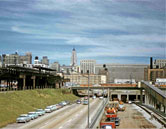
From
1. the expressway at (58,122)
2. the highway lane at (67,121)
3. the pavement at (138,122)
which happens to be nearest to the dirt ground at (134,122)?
the pavement at (138,122)

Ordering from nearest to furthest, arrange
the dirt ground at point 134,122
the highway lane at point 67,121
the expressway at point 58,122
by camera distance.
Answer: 1. the expressway at point 58,122
2. the highway lane at point 67,121
3. the dirt ground at point 134,122

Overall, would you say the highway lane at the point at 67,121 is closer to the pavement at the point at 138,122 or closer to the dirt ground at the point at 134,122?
the dirt ground at the point at 134,122

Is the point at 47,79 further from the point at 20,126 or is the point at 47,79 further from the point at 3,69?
the point at 20,126

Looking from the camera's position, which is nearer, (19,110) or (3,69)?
(19,110)

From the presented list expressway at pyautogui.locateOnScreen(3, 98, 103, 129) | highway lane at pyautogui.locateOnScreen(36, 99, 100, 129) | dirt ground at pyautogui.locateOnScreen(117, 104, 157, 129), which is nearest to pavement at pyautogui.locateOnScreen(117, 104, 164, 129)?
dirt ground at pyautogui.locateOnScreen(117, 104, 157, 129)

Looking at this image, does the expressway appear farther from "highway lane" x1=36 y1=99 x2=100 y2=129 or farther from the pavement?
the pavement

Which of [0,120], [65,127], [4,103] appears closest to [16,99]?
[4,103]

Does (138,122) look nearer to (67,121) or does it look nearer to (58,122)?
(67,121)

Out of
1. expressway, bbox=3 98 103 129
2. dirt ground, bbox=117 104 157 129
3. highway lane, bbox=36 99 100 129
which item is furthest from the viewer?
dirt ground, bbox=117 104 157 129

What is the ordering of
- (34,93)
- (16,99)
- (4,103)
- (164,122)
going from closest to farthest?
(164,122), (4,103), (16,99), (34,93)

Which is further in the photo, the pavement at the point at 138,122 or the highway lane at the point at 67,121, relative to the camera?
the pavement at the point at 138,122

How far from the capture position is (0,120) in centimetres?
5106

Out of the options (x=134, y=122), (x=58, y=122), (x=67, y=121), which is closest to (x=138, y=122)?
(x=134, y=122)

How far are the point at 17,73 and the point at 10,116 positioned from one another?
1714 inches
